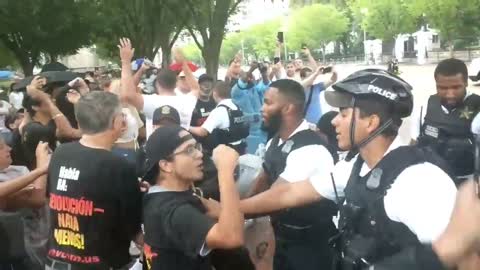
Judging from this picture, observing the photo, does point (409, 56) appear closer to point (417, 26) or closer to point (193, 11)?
point (417, 26)

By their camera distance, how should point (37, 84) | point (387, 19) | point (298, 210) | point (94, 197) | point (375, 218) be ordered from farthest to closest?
point (387, 19) → point (37, 84) → point (298, 210) → point (94, 197) → point (375, 218)

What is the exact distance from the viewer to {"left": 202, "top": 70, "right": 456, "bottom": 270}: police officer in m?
2.68

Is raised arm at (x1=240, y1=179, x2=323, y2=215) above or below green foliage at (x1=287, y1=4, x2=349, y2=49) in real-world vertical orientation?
above

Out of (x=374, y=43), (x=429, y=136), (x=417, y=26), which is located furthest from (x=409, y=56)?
(x=429, y=136)

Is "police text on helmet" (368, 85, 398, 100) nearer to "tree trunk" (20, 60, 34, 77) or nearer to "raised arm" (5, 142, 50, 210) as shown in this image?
"raised arm" (5, 142, 50, 210)

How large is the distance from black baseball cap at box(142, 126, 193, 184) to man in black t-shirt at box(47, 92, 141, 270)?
8.5 inches

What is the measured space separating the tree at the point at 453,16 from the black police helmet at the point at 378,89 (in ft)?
155

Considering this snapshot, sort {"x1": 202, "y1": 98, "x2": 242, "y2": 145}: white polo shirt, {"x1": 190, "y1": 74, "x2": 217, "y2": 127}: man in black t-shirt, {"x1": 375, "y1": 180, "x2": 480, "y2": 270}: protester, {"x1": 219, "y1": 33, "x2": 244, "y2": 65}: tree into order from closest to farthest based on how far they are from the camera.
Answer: {"x1": 375, "y1": 180, "x2": 480, "y2": 270}: protester, {"x1": 202, "y1": 98, "x2": 242, "y2": 145}: white polo shirt, {"x1": 190, "y1": 74, "x2": 217, "y2": 127}: man in black t-shirt, {"x1": 219, "y1": 33, "x2": 244, "y2": 65}: tree

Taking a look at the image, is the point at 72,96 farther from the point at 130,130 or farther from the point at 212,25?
the point at 212,25

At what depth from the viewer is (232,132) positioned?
25.8ft

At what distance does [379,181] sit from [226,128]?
5.00 metres

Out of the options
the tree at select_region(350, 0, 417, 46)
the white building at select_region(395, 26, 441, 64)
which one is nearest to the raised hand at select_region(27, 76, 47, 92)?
the tree at select_region(350, 0, 417, 46)

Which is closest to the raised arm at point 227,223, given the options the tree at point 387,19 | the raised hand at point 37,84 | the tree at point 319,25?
the raised hand at point 37,84

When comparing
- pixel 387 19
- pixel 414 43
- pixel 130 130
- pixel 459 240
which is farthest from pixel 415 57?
pixel 459 240
